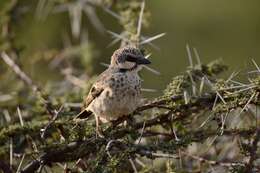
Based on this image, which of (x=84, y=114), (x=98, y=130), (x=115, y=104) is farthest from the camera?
(x=84, y=114)

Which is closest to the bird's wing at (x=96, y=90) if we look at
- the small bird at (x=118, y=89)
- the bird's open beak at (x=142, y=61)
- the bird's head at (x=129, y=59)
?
the small bird at (x=118, y=89)

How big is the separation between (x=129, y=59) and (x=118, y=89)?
201 millimetres

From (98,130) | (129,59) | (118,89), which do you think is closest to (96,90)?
(118,89)

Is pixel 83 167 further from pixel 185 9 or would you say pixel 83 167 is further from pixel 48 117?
pixel 185 9

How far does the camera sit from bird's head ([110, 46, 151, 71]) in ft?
16.6

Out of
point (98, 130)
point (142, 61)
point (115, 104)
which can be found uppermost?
point (142, 61)

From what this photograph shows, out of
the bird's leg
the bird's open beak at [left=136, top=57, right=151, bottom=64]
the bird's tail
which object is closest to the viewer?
the bird's leg

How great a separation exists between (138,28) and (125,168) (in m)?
0.98

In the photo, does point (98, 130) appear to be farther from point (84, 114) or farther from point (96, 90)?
point (84, 114)

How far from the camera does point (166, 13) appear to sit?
12133 mm

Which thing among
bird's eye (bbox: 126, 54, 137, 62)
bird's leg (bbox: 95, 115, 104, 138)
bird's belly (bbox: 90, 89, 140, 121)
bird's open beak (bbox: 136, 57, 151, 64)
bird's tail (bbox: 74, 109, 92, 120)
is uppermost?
bird's eye (bbox: 126, 54, 137, 62)

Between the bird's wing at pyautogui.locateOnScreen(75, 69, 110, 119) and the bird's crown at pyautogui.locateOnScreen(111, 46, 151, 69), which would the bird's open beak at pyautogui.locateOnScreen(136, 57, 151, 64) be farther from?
the bird's wing at pyautogui.locateOnScreen(75, 69, 110, 119)

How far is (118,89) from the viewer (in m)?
5.04

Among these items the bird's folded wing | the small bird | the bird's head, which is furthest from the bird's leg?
the bird's head
